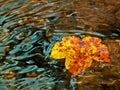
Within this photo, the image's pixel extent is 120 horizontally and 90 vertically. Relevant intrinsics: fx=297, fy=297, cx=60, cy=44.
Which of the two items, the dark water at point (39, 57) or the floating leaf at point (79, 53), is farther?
the floating leaf at point (79, 53)

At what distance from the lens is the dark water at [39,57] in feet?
11.0

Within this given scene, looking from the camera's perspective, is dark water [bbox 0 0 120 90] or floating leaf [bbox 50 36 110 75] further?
floating leaf [bbox 50 36 110 75]

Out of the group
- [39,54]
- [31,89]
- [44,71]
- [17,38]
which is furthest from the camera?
[17,38]

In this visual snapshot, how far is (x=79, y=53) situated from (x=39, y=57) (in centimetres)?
51

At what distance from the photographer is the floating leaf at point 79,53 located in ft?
11.6

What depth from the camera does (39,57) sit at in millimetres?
3750

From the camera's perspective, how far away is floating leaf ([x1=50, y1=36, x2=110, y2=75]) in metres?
3.54

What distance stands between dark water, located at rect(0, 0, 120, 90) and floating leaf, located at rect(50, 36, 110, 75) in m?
0.07

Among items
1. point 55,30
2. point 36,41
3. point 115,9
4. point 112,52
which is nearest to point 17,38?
point 36,41

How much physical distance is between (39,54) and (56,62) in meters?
0.28

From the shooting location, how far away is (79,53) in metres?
3.68

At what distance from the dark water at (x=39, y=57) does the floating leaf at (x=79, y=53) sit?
0.07m

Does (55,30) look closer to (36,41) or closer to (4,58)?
(36,41)

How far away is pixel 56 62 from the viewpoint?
3.64 m
